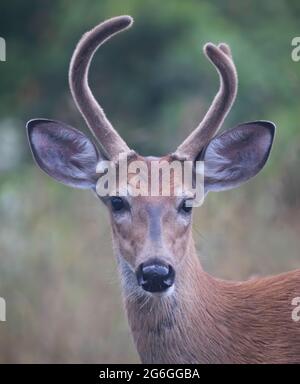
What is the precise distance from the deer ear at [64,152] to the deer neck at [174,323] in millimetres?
469

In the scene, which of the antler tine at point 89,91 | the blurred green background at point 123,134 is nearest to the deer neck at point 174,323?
the antler tine at point 89,91

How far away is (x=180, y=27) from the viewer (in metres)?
18.8

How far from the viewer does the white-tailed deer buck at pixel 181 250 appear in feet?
17.8

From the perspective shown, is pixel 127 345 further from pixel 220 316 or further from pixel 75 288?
pixel 220 316

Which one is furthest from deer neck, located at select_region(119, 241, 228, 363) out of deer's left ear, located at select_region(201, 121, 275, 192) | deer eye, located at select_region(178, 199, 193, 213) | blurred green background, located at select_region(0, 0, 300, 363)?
blurred green background, located at select_region(0, 0, 300, 363)

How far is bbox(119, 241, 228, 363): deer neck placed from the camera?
5512 mm

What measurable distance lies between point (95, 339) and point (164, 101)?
1012 cm

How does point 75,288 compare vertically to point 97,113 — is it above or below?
above

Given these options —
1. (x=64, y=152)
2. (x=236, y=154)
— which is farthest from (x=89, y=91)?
(x=236, y=154)

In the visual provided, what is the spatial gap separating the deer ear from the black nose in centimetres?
73

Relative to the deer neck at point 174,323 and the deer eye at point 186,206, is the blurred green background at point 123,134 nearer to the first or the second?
the deer neck at point 174,323

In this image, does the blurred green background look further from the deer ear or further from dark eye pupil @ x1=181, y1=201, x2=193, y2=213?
dark eye pupil @ x1=181, y1=201, x2=193, y2=213

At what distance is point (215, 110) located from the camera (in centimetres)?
565

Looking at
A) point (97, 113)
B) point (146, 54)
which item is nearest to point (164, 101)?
point (146, 54)
